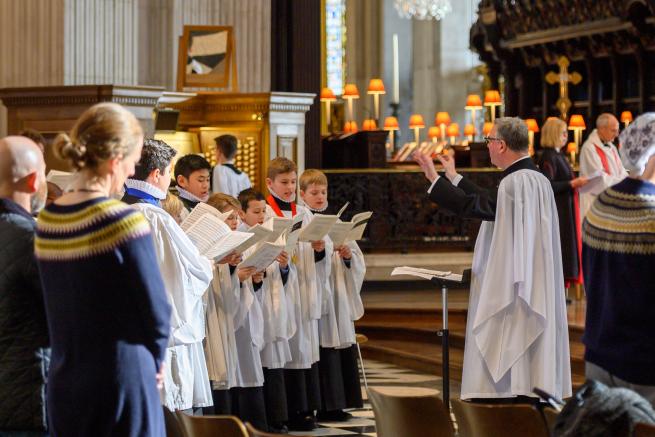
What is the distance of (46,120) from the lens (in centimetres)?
1121

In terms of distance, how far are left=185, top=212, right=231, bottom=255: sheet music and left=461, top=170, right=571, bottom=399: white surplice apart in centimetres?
166

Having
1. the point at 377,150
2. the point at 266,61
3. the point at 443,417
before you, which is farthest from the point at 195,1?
the point at 443,417

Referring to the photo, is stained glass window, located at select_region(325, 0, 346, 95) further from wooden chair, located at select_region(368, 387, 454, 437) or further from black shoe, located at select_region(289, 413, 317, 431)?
wooden chair, located at select_region(368, 387, 454, 437)

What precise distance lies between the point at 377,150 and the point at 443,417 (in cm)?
1044

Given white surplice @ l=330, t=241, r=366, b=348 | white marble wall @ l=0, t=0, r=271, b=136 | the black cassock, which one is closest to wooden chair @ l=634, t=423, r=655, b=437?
white surplice @ l=330, t=241, r=366, b=348

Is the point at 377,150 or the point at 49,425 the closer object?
the point at 49,425

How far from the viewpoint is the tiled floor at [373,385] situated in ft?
26.5

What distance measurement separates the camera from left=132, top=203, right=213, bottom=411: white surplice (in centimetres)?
580

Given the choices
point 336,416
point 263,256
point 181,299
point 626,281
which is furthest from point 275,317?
point 626,281

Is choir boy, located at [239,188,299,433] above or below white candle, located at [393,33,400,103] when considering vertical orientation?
below

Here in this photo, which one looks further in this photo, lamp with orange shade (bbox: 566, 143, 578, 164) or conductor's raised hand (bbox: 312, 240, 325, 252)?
lamp with orange shade (bbox: 566, 143, 578, 164)

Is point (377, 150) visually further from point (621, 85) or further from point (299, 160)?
point (621, 85)

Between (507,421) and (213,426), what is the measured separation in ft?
3.23

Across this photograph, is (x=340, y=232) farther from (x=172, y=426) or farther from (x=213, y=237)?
(x=172, y=426)
